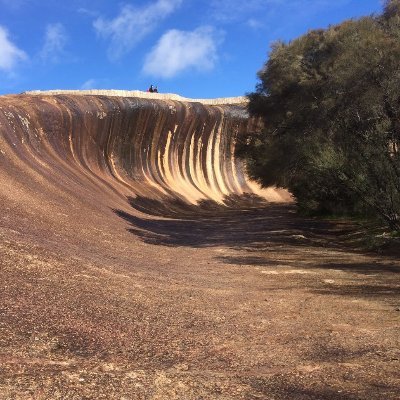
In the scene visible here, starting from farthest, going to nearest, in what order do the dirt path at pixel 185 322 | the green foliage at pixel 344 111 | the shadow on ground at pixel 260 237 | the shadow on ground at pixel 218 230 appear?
the shadow on ground at pixel 218 230 → the green foliage at pixel 344 111 → the shadow on ground at pixel 260 237 → the dirt path at pixel 185 322

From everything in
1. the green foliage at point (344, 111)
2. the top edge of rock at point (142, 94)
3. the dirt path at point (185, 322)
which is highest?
the top edge of rock at point (142, 94)

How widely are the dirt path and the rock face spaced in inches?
304

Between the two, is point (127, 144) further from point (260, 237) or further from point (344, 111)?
point (344, 111)

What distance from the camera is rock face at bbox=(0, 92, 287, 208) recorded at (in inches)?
960

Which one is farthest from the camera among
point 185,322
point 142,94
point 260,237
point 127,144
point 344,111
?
point 142,94

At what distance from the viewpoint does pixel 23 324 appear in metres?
6.17

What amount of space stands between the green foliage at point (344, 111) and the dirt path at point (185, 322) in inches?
128

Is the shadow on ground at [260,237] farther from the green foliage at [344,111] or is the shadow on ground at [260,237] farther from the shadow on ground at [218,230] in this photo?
the green foliage at [344,111]

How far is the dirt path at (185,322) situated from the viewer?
486cm

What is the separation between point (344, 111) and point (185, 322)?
38.9 feet

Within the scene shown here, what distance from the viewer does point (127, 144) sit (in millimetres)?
36969

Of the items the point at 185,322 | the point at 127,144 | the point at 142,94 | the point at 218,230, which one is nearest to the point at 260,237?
the point at 218,230

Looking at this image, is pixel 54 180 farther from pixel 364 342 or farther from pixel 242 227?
pixel 364 342

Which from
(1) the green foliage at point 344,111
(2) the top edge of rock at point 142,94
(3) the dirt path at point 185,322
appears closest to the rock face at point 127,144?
(2) the top edge of rock at point 142,94
